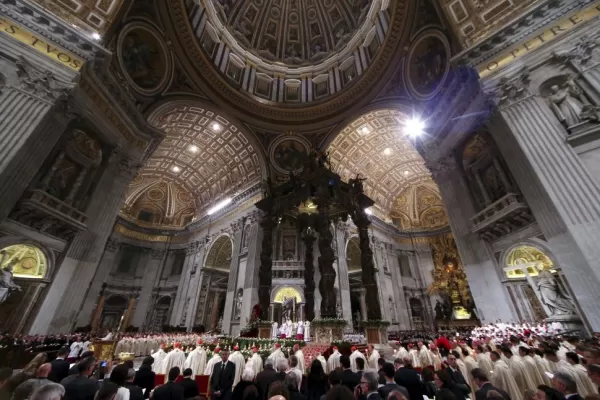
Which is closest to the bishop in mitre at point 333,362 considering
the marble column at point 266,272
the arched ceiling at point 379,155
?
the marble column at point 266,272

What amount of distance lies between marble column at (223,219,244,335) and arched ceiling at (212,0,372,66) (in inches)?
538

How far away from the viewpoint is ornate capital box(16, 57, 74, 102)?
7.23 metres

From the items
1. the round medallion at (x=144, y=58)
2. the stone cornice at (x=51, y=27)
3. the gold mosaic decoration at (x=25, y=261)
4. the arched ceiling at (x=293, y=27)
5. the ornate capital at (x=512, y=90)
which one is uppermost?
the arched ceiling at (x=293, y=27)

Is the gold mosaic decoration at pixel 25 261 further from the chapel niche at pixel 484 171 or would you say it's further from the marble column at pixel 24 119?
the chapel niche at pixel 484 171

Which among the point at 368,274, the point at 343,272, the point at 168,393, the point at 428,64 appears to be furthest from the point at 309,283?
the point at 428,64

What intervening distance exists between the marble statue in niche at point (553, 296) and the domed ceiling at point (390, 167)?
35.6ft

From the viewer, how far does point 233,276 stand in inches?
626

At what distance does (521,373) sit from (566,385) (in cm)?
247

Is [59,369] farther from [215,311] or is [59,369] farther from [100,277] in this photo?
[100,277]

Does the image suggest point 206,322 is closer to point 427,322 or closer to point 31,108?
point 31,108

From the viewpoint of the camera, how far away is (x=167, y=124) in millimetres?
15820

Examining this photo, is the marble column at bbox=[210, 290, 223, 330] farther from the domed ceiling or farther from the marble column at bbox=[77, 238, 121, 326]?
the domed ceiling

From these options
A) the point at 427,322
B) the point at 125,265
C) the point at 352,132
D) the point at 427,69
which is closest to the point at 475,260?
the point at 427,69

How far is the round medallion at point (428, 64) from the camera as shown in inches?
449
